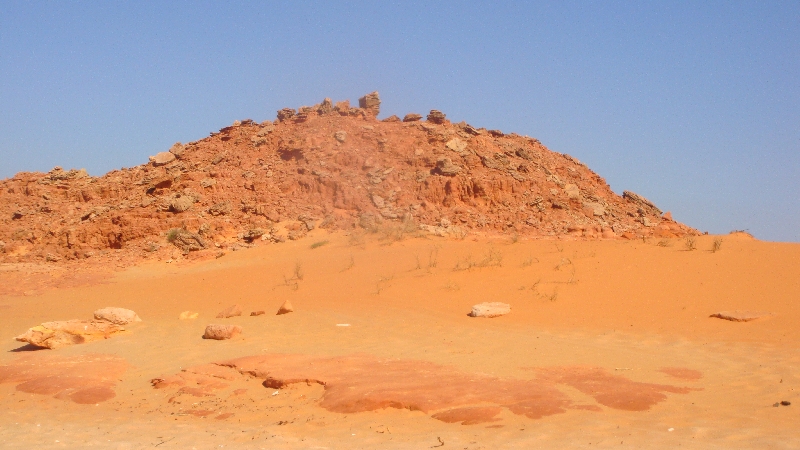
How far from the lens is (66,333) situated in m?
9.57

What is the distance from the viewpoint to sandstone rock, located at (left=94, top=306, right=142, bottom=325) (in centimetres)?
1056

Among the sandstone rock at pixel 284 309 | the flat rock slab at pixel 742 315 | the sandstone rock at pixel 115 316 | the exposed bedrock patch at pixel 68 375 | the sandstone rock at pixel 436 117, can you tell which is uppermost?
the sandstone rock at pixel 436 117

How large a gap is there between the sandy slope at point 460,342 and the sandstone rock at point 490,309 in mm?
195

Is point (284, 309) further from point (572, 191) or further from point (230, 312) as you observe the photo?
point (572, 191)

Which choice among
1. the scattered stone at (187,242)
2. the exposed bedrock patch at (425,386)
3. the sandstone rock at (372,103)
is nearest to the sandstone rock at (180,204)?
the scattered stone at (187,242)

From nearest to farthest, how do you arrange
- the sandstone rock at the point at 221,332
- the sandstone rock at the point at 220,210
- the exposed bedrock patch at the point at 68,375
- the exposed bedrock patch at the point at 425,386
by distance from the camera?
1. the exposed bedrock patch at the point at 425,386
2. the exposed bedrock patch at the point at 68,375
3. the sandstone rock at the point at 221,332
4. the sandstone rock at the point at 220,210

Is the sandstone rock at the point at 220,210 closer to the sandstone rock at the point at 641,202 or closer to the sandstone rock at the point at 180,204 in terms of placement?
the sandstone rock at the point at 180,204

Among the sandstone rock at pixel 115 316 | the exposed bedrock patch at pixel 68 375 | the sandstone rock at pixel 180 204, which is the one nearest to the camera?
the exposed bedrock patch at pixel 68 375

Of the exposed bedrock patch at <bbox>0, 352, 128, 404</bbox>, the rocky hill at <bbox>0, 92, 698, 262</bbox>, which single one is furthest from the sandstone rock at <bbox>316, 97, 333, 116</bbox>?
the exposed bedrock patch at <bbox>0, 352, 128, 404</bbox>

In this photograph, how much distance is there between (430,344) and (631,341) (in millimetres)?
2860

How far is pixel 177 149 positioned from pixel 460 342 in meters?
22.0

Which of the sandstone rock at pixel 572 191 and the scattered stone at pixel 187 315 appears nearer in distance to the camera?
the scattered stone at pixel 187 315

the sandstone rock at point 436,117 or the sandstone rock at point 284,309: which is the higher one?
the sandstone rock at point 436,117

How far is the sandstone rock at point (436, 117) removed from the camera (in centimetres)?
2600
